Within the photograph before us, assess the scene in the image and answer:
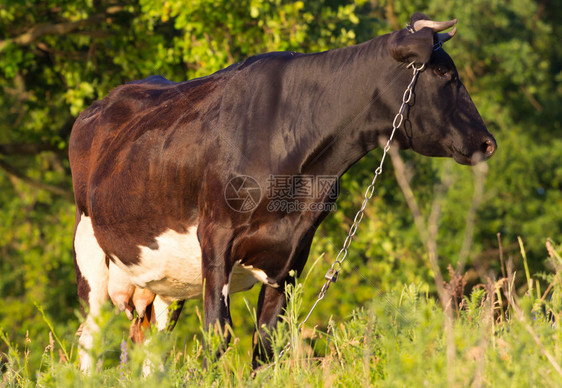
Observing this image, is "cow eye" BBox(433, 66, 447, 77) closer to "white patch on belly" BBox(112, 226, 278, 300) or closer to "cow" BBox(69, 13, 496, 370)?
"cow" BBox(69, 13, 496, 370)

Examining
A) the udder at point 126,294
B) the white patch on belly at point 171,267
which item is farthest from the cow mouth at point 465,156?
the udder at point 126,294

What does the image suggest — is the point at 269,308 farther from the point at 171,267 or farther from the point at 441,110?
the point at 441,110

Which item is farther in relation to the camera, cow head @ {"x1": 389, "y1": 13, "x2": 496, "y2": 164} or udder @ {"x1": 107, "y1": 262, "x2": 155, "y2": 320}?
udder @ {"x1": 107, "y1": 262, "x2": 155, "y2": 320}

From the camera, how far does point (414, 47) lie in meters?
3.90

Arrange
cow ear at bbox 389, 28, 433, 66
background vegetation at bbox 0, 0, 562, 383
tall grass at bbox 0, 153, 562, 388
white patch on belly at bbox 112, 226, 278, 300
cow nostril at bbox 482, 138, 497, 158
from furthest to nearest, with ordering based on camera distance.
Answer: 1. background vegetation at bbox 0, 0, 562, 383
2. white patch on belly at bbox 112, 226, 278, 300
3. cow nostril at bbox 482, 138, 497, 158
4. cow ear at bbox 389, 28, 433, 66
5. tall grass at bbox 0, 153, 562, 388

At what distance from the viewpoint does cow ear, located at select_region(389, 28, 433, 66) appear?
12.8 ft

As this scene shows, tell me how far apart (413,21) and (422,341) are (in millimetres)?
2342

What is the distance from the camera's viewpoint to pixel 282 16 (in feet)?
28.2

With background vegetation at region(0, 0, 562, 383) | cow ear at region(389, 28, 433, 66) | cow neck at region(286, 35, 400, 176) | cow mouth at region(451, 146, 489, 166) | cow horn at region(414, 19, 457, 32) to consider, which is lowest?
background vegetation at region(0, 0, 562, 383)

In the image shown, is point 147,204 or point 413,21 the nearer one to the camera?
point 413,21

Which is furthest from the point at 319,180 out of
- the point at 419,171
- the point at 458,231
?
the point at 458,231

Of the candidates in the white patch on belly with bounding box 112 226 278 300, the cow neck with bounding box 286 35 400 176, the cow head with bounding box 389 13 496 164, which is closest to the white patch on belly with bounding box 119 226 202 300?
the white patch on belly with bounding box 112 226 278 300

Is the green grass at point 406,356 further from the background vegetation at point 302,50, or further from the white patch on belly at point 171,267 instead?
the white patch on belly at point 171,267

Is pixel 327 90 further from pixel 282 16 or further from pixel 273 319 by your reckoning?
pixel 282 16
